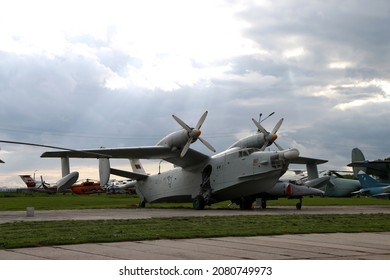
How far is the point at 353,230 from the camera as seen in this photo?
686 inches

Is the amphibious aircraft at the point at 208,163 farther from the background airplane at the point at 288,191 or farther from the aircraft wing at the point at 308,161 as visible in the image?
the aircraft wing at the point at 308,161

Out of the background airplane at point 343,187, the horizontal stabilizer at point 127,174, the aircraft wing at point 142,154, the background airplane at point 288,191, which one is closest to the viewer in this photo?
the aircraft wing at point 142,154

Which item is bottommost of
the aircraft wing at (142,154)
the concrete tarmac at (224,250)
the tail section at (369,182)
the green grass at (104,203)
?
the concrete tarmac at (224,250)

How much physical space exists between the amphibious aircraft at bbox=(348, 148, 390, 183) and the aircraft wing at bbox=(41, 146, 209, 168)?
15.2m

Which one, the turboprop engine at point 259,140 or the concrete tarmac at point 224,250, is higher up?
the turboprop engine at point 259,140

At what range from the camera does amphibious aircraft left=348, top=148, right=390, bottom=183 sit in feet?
150

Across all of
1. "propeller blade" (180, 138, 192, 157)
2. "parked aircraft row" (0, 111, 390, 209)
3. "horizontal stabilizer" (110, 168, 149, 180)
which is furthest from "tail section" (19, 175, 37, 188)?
"propeller blade" (180, 138, 192, 157)

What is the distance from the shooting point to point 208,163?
37562mm

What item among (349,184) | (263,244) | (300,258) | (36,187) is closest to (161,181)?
(263,244)

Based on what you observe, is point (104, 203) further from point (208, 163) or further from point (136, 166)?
point (208, 163)

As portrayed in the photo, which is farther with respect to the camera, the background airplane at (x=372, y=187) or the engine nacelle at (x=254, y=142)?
the background airplane at (x=372, y=187)

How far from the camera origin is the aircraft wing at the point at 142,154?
34781 mm

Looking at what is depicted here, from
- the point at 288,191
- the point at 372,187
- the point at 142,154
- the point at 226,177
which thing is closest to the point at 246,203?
the point at 288,191

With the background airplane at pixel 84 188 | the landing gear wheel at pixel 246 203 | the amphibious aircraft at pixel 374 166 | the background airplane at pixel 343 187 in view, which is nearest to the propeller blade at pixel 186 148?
the landing gear wheel at pixel 246 203
